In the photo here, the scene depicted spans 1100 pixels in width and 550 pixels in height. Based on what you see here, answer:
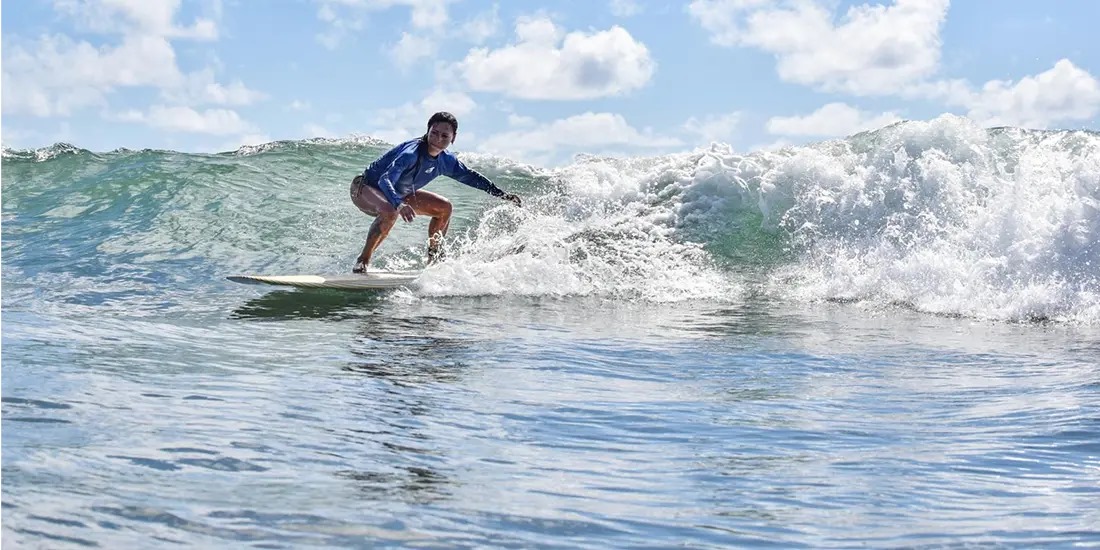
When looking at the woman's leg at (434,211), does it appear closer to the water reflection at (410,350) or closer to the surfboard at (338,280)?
the surfboard at (338,280)

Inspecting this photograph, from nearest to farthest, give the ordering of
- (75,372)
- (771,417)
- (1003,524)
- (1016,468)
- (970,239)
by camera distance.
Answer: (1003,524)
(1016,468)
(771,417)
(75,372)
(970,239)

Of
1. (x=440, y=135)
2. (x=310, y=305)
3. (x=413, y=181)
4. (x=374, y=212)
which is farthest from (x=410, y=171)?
(x=310, y=305)

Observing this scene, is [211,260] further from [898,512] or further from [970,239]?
[898,512]

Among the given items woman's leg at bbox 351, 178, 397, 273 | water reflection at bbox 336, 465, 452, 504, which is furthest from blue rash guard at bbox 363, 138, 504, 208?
water reflection at bbox 336, 465, 452, 504

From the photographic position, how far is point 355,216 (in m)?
16.1

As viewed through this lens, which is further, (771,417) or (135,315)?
(135,315)

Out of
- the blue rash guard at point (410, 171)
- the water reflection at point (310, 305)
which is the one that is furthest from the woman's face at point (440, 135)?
the water reflection at point (310, 305)

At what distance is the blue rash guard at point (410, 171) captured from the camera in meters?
10.6

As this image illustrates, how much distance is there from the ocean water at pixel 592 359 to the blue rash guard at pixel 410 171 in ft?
3.25

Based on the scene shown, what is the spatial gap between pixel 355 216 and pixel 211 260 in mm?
3155

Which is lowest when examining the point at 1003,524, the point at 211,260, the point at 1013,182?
the point at 1003,524

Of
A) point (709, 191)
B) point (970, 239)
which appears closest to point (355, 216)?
point (709, 191)

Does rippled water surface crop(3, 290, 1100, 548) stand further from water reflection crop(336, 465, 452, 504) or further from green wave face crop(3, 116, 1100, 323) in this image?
green wave face crop(3, 116, 1100, 323)

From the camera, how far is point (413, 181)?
11.0m
